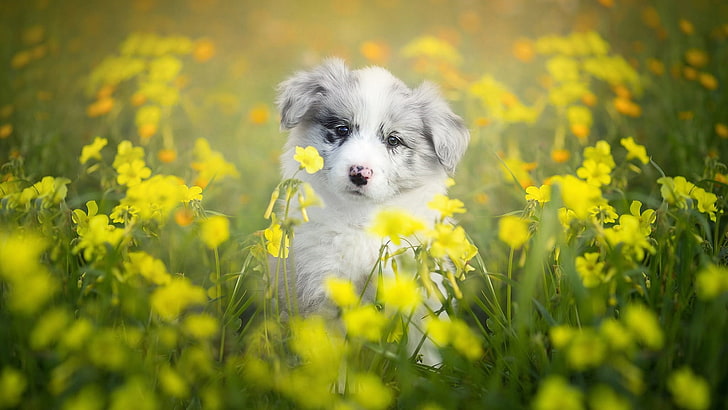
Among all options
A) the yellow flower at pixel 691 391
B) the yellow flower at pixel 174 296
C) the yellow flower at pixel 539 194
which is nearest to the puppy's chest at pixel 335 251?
the yellow flower at pixel 539 194

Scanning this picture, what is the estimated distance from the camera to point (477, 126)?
3.85 m

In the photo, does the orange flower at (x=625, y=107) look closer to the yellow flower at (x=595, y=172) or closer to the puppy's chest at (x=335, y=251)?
the yellow flower at (x=595, y=172)

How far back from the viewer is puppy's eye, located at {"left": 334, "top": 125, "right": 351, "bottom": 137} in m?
2.39

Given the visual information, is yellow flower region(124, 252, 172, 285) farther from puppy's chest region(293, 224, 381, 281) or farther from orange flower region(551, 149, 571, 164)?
orange flower region(551, 149, 571, 164)

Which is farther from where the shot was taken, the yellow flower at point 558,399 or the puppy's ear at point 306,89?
the puppy's ear at point 306,89

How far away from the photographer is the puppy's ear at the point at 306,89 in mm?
2406

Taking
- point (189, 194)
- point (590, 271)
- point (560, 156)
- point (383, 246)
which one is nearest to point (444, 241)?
point (383, 246)

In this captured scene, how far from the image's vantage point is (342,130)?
94.4 inches

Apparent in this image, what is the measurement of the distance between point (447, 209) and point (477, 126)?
219 cm

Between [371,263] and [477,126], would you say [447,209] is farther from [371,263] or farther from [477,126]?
[477,126]

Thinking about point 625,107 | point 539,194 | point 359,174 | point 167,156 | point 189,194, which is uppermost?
point 625,107

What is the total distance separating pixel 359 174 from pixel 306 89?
55cm

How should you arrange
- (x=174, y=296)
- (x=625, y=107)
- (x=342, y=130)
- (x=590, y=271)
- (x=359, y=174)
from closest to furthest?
1. (x=174, y=296)
2. (x=590, y=271)
3. (x=359, y=174)
4. (x=342, y=130)
5. (x=625, y=107)

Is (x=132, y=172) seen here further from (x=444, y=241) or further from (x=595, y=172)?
(x=595, y=172)
